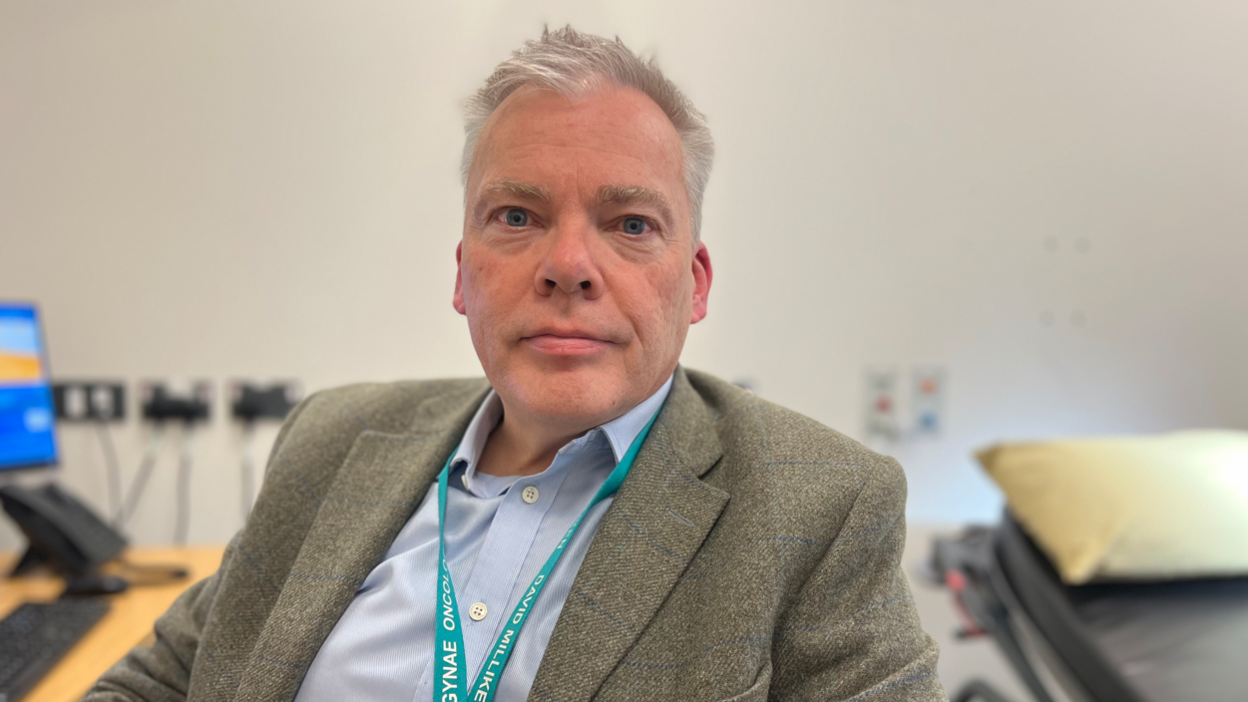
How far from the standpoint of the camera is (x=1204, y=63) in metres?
2.01

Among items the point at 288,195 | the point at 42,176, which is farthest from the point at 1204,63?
the point at 42,176

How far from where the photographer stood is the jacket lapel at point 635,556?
763 millimetres

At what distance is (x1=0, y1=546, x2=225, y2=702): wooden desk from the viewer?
3.84 feet

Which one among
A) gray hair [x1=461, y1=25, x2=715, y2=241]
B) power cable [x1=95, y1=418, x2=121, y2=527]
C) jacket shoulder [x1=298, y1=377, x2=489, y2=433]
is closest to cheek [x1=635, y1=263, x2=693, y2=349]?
gray hair [x1=461, y1=25, x2=715, y2=241]

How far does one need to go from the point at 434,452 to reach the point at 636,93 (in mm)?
570

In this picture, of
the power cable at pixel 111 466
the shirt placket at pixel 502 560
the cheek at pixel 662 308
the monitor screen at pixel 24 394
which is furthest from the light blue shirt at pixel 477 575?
the power cable at pixel 111 466

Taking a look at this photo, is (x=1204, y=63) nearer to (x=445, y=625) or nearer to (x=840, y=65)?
(x=840, y=65)

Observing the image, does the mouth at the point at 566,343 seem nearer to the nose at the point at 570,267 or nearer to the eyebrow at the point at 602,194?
Result: the nose at the point at 570,267

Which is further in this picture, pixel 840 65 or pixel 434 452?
pixel 840 65

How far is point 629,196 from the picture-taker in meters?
0.88

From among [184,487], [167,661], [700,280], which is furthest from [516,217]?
[184,487]

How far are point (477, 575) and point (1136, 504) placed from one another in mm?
1431

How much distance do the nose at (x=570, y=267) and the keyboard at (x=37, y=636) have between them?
1.02 meters

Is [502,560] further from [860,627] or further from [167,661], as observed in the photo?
[167,661]
